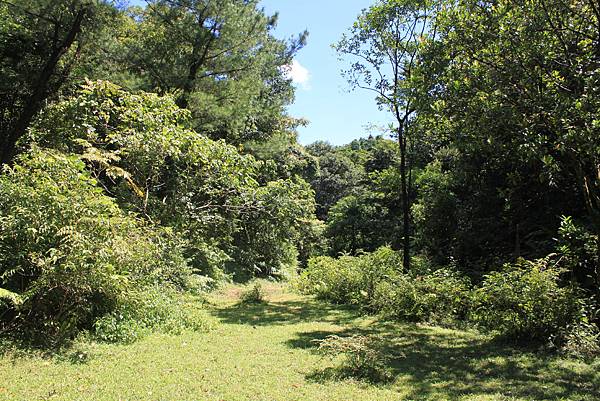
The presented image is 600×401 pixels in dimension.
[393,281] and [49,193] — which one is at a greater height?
[49,193]

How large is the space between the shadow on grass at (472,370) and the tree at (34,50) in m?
9.93

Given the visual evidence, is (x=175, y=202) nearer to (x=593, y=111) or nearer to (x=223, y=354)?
(x=223, y=354)

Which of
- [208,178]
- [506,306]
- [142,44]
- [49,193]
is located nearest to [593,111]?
[506,306]

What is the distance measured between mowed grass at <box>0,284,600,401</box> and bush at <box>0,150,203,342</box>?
694 millimetres

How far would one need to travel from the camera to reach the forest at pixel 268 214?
6223 millimetres

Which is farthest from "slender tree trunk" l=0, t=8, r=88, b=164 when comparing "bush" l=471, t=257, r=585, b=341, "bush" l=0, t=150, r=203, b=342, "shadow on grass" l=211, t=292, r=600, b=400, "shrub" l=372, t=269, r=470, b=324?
"bush" l=471, t=257, r=585, b=341

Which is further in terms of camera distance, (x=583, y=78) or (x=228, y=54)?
(x=228, y=54)

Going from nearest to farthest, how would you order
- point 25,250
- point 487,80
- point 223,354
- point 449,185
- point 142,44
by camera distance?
point 25,250, point 223,354, point 487,80, point 142,44, point 449,185

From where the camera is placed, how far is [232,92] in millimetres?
15328

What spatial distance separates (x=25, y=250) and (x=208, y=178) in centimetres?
633

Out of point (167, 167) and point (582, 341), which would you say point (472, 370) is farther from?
point (167, 167)

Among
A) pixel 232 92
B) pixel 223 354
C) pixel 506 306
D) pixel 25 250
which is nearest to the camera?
pixel 25 250

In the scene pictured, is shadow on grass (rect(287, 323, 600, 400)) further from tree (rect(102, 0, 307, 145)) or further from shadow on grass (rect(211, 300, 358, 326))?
tree (rect(102, 0, 307, 145))

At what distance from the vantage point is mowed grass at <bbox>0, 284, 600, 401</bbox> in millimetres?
4984
